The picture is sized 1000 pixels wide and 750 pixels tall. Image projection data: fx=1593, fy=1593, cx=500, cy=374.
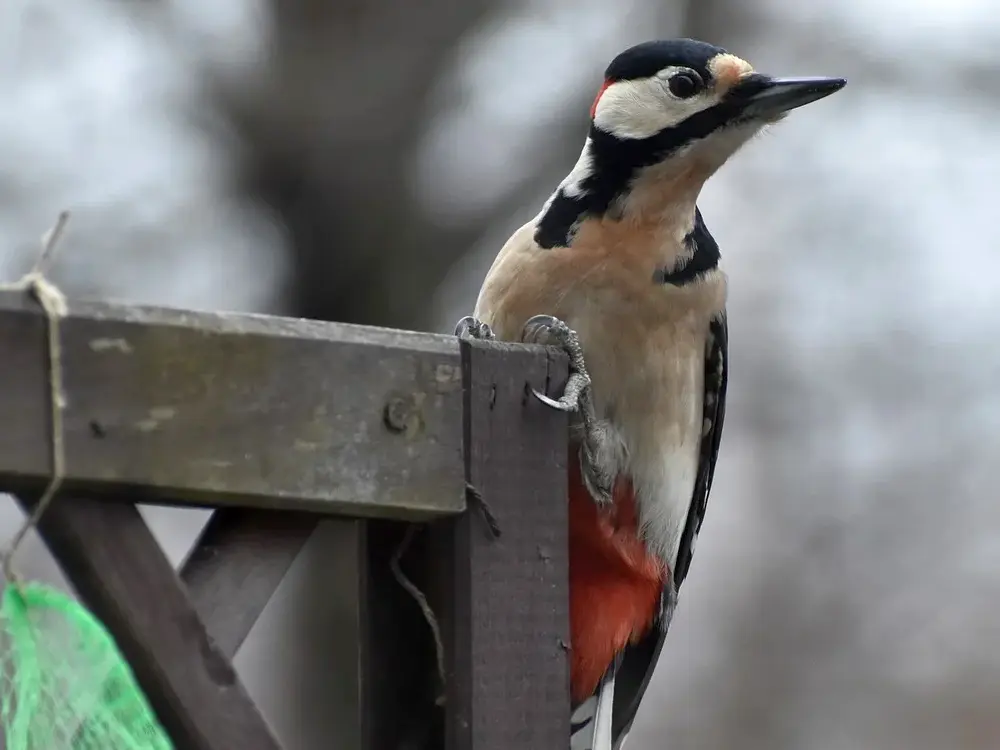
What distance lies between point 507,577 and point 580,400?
564 millimetres

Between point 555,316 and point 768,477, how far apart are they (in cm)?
673

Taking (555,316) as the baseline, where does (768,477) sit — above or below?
above

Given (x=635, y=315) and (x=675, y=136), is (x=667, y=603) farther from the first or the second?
(x=675, y=136)

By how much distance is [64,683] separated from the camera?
175 centimetres

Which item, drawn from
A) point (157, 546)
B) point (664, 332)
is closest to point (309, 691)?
point (664, 332)

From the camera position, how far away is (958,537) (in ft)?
30.6

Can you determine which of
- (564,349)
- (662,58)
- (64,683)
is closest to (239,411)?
(64,683)

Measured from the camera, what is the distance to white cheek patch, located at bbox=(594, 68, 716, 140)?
3.20 m

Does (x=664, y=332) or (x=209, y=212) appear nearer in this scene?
(x=664, y=332)

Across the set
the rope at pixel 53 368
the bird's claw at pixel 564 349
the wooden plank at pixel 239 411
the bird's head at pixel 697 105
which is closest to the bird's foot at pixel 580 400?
the bird's claw at pixel 564 349

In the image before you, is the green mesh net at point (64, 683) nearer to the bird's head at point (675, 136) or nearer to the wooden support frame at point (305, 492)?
the wooden support frame at point (305, 492)

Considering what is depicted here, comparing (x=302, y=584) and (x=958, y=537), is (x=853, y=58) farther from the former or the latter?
(x=302, y=584)

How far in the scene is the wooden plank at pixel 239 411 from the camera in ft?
5.58

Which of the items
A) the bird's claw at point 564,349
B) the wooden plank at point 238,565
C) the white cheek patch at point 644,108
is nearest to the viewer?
the wooden plank at point 238,565
